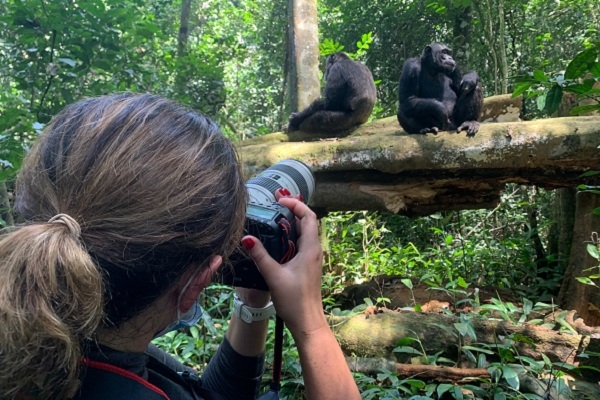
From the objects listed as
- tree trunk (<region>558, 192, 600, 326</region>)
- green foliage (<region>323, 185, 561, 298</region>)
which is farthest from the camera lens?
tree trunk (<region>558, 192, 600, 326</region>)

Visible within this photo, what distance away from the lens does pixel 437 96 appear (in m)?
5.80

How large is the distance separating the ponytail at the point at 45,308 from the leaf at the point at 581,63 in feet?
5.04

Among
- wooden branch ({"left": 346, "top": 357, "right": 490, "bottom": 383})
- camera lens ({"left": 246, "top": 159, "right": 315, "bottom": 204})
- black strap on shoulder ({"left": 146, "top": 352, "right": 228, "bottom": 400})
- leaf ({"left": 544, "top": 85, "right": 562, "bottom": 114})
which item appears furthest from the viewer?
wooden branch ({"left": 346, "top": 357, "right": 490, "bottom": 383})

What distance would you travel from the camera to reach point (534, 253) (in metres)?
6.25

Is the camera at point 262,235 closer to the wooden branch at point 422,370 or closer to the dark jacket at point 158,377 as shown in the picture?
the dark jacket at point 158,377

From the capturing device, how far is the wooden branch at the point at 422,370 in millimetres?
2770

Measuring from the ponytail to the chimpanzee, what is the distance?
503cm

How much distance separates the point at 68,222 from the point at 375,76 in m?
9.68

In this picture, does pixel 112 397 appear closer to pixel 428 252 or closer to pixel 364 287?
pixel 364 287

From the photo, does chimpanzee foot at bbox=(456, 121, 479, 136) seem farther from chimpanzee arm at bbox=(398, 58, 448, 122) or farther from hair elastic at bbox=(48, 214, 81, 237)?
hair elastic at bbox=(48, 214, 81, 237)

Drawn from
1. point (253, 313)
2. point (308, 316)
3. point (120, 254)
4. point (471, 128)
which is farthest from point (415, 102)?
point (120, 254)

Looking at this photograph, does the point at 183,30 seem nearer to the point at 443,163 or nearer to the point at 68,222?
the point at 443,163

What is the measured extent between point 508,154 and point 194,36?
1032 centimetres

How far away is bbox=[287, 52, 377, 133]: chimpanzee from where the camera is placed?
18.8 feet
